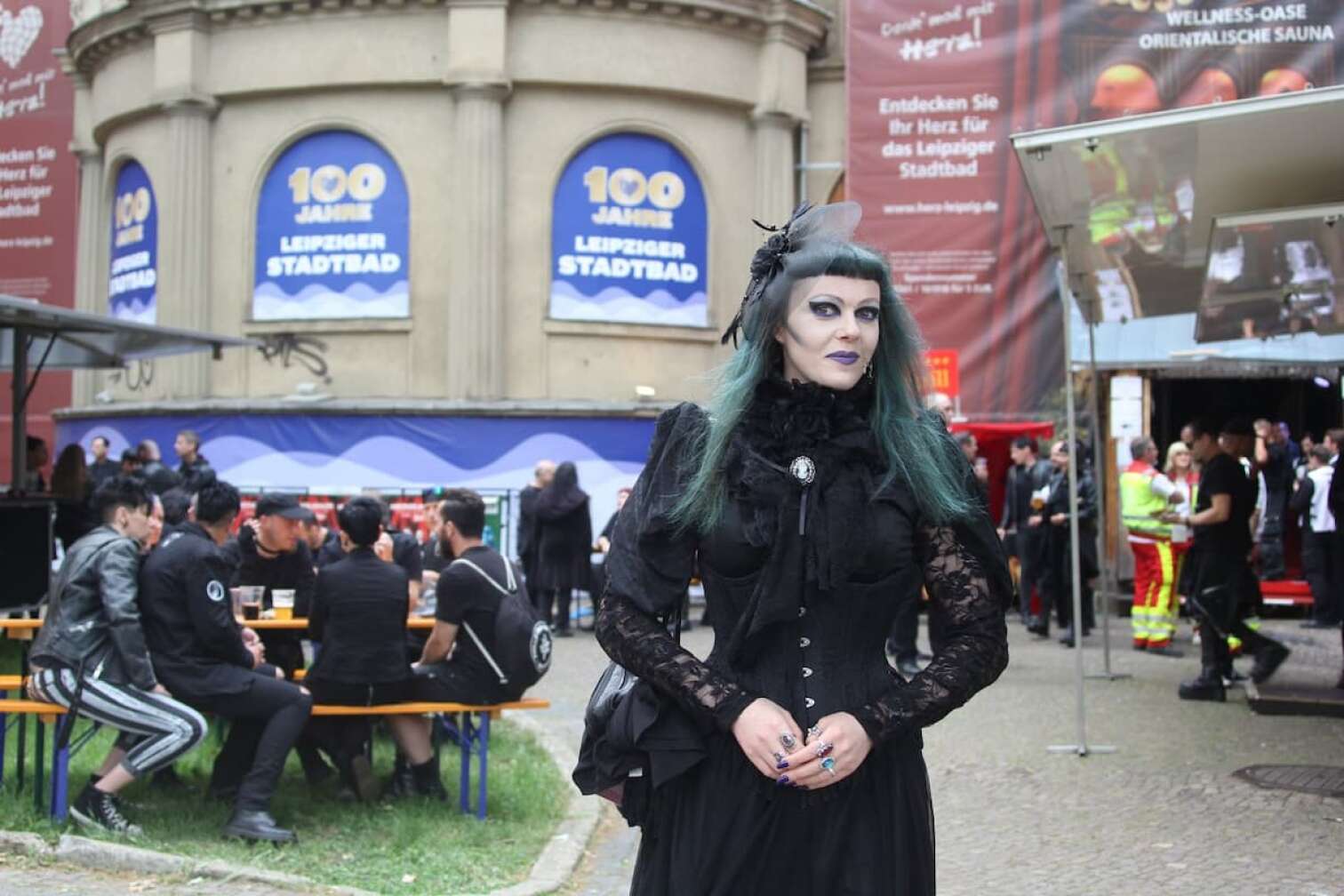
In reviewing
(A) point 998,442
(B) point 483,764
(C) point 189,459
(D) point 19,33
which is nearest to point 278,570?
(B) point 483,764

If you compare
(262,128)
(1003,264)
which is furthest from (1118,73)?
(262,128)

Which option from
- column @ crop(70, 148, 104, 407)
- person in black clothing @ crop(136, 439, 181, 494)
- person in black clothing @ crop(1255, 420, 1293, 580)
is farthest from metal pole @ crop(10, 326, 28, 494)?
person in black clothing @ crop(1255, 420, 1293, 580)

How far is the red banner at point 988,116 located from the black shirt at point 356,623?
14.1m

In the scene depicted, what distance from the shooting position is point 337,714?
778cm

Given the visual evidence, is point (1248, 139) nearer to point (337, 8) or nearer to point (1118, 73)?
point (1118, 73)

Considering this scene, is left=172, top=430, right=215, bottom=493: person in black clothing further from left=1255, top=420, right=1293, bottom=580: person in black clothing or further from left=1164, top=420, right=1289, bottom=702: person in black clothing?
left=1255, top=420, right=1293, bottom=580: person in black clothing

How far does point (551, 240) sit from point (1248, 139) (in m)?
14.4

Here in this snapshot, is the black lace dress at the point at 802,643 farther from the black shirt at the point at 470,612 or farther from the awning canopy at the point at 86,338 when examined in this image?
the awning canopy at the point at 86,338

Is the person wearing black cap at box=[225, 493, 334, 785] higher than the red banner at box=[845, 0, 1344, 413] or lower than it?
lower

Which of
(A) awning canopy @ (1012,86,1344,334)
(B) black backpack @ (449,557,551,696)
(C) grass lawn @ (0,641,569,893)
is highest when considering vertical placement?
(A) awning canopy @ (1012,86,1344,334)

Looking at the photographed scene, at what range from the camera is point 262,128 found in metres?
21.8

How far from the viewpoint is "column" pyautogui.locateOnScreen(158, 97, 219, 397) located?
21922mm

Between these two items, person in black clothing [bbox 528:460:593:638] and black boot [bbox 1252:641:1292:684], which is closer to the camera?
black boot [bbox 1252:641:1292:684]

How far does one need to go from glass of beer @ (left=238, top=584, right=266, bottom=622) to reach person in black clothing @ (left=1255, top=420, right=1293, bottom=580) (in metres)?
11.8
